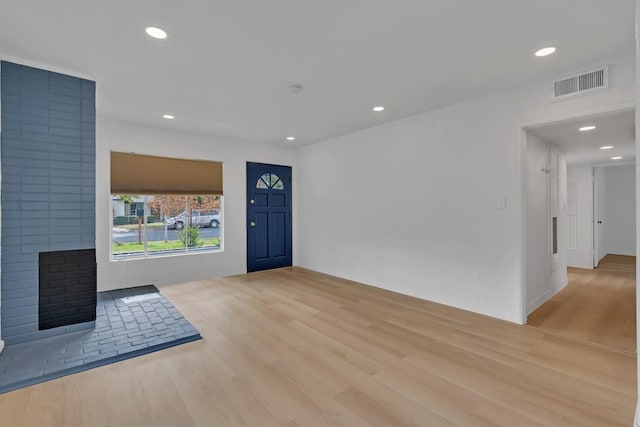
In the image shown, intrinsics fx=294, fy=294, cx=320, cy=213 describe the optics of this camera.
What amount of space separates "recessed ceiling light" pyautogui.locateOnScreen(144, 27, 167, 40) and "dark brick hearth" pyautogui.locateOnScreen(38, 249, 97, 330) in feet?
7.13

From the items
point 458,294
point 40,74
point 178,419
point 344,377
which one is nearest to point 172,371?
point 178,419

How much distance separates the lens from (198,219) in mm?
5301

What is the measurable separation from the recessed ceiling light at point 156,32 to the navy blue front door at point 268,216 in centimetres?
354

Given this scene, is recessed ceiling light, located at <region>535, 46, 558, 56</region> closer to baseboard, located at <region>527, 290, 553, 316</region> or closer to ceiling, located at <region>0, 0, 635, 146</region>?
ceiling, located at <region>0, 0, 635, 146</region>

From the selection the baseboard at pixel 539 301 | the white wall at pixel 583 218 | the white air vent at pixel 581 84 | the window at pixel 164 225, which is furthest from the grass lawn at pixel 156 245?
the white wall at pixel 583 218

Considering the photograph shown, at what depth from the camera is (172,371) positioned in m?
2.32

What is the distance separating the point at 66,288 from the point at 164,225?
6.88 ft

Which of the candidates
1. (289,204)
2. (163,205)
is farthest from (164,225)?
(289,204)

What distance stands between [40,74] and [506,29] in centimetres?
407

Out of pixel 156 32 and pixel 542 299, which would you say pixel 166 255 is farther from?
pixel 542 299

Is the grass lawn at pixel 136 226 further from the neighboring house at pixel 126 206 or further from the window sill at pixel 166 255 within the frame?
the window sill at pixel 166 255

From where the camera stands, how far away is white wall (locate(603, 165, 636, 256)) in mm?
7699

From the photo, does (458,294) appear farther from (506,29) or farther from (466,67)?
(506,29)

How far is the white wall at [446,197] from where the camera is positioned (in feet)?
10.6
